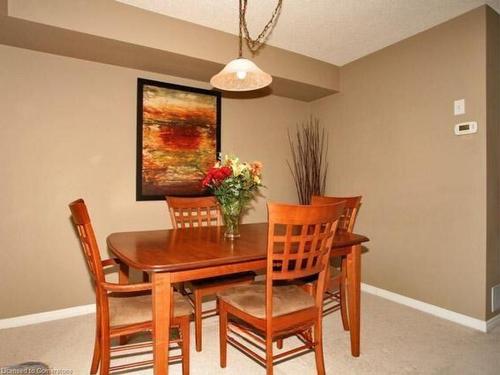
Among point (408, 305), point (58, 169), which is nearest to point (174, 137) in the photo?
point (58, 169)

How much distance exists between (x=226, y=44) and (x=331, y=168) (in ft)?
6.00

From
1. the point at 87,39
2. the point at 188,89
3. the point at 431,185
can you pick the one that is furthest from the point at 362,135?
the point at 87,39

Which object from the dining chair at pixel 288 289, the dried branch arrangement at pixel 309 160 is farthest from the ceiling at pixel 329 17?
the dining chair at pixel 288 289

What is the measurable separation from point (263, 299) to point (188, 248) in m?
0.50

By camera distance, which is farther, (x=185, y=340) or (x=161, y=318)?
(x=185, y=340)

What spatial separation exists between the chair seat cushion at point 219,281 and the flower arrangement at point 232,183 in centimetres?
36

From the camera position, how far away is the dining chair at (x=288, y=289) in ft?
5.01

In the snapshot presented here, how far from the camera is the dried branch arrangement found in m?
3.79

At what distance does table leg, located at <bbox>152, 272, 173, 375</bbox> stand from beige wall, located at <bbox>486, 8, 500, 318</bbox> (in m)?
2.41

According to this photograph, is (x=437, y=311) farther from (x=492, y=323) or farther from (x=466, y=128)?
(x=466, y=128)

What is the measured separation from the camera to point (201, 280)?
7.20ft

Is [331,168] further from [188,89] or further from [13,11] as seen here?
[13,11]

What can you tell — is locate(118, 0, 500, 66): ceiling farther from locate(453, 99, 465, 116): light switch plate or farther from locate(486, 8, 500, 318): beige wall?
locate(453, 99, 465, 116): light switch plate

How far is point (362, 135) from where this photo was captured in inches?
134
